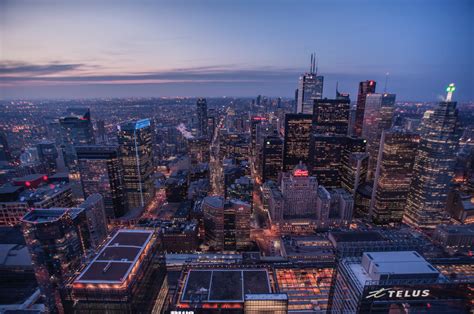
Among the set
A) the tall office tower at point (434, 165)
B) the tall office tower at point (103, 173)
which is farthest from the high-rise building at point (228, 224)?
the tall office tower at point (434, 165)

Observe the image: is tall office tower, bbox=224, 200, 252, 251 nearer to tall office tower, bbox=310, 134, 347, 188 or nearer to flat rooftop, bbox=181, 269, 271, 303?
flat rooftop, bbox=181, 269, 271, 303

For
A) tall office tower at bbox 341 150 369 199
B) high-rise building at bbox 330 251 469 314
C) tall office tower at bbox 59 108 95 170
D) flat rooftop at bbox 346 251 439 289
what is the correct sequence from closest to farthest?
high-rise building at bbox 330 251 469 314
flat rooftop at bbox 346 251 439 289
tall office tower at bbox 341 150 369 199
tall office tower at bbox 59 108 95 170

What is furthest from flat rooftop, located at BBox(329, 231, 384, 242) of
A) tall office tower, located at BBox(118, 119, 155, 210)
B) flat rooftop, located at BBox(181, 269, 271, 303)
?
tall office tower, located at BBox(118, 119, 155, 210)

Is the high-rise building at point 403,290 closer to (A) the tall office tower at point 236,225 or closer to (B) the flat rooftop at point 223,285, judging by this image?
(B) the flat rooftop at point 223,285

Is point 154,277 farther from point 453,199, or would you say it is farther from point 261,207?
point 453,199

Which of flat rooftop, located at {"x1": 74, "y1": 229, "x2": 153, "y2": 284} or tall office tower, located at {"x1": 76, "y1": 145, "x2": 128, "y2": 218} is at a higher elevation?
flat rooftop, located at {"x1": 74, "y1": 229, "x2": 153, "y2": 284}

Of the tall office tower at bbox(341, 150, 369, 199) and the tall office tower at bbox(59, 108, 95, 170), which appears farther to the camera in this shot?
the tall office tower at bbox(59, 108, 95, 170)
